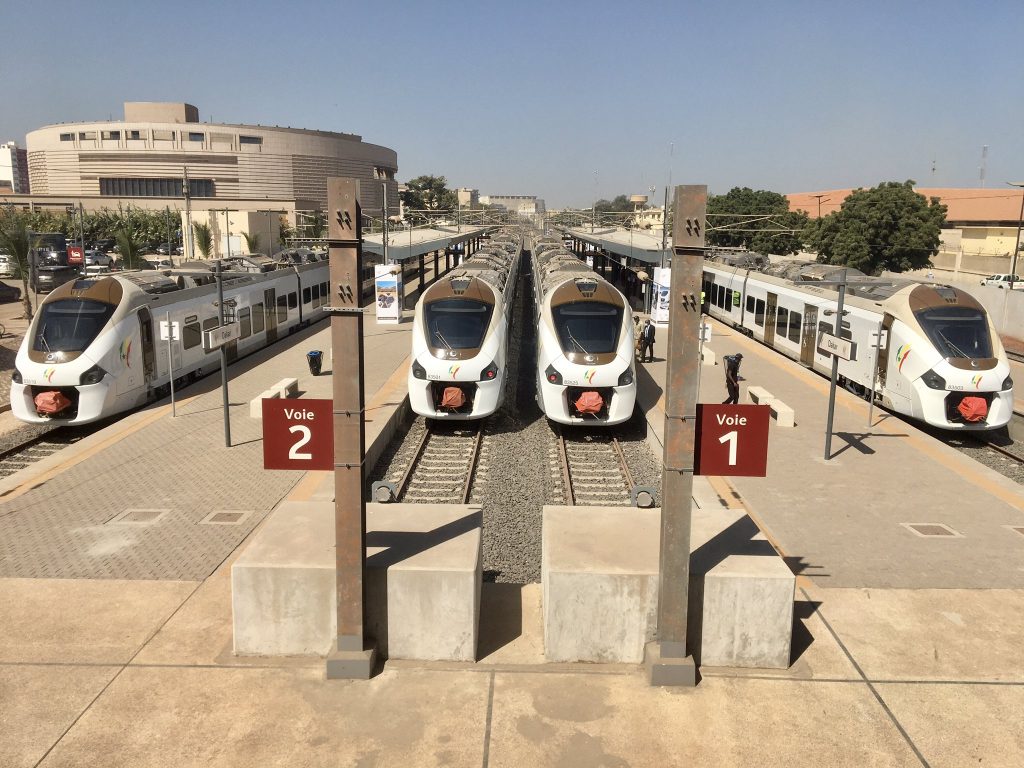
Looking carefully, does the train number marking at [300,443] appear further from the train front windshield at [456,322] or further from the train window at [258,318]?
the train window at [258,318]

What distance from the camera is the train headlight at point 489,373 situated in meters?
15.3

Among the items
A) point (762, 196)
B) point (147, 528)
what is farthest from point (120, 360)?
point (762, 196)

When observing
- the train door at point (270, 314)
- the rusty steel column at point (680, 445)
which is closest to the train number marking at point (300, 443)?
the rusty steel column at point (680, 445)

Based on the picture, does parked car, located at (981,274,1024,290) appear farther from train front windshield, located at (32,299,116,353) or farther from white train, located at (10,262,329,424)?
train front windshield, located at (32,299,116,353)

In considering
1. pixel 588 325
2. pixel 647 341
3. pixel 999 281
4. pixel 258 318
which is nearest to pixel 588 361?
pixel 588 325

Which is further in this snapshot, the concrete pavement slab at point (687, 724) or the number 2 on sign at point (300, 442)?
the number 2 on sign at point (300, 442)

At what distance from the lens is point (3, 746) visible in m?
5.91

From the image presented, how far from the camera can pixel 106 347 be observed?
1554 cm

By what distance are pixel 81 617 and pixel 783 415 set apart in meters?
13.1

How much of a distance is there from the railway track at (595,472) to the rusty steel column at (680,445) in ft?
14.1

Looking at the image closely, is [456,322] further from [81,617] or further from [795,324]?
[795,324]

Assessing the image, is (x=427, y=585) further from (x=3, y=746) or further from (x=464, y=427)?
(x=464, y=427)

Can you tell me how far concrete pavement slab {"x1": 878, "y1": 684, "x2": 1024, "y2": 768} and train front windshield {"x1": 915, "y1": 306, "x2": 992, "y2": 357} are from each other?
9889 millimetres

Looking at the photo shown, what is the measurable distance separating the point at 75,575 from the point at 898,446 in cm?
1373
